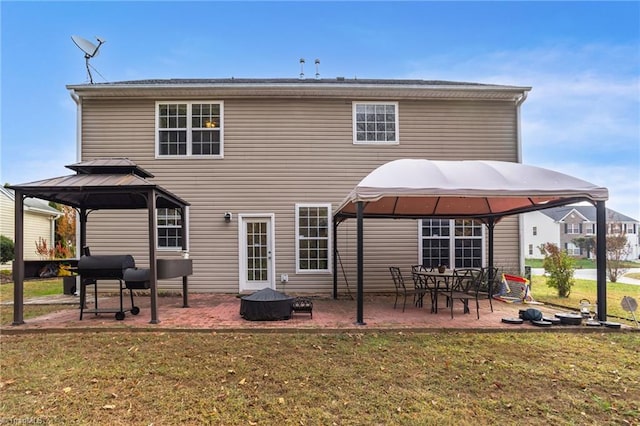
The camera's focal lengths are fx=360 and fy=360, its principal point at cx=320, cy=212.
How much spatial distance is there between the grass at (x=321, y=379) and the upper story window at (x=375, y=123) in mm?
5732

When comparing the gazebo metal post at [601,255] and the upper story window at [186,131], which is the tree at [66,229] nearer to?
the upper story window at [186,131]

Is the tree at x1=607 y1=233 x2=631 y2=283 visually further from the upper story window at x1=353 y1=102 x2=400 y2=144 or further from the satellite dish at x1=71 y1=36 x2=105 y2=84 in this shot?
the satellite dish at x1=71 y1=36 x2=105 y2=84

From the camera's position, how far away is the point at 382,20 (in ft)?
39.4

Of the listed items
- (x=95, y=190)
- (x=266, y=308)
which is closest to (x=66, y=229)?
(x=95, y=190)

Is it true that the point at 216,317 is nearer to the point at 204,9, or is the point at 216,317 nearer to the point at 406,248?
the point at 406,248

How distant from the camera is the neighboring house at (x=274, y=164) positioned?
9.44 meters

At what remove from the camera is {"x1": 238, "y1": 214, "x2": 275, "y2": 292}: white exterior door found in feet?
31.1

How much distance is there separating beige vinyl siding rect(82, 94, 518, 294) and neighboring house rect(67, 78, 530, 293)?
0.03 metres

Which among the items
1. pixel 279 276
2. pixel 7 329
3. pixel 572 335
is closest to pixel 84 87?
pixel 7 329

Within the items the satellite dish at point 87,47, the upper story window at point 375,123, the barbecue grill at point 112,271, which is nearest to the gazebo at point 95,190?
the barbecue grill at point 112,271

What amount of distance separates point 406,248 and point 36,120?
15.3 m

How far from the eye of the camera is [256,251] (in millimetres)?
9547

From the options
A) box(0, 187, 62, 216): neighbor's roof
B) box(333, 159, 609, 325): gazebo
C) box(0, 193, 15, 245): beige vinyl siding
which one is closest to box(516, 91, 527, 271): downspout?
box(333, 159, 609, 325): gazebo

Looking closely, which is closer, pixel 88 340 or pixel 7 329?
pixel 88 340
